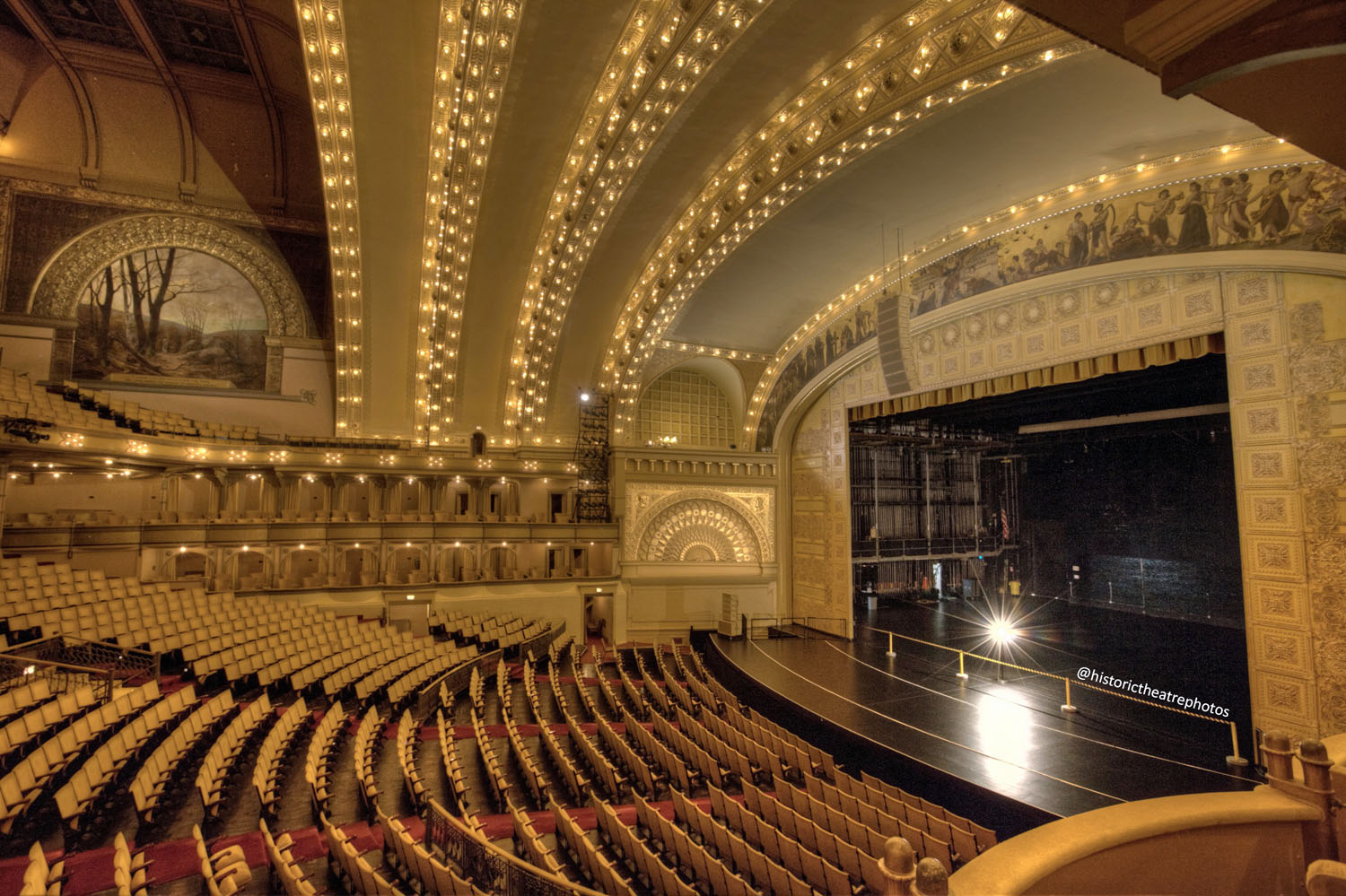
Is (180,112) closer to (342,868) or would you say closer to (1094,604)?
(342,868)

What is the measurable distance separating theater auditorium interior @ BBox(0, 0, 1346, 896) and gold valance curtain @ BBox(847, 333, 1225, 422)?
0.41 feet

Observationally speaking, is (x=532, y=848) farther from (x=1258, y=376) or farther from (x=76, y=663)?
(x=1258, y=376)

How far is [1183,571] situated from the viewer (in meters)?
17.1

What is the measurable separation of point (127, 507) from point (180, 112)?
35.8ft

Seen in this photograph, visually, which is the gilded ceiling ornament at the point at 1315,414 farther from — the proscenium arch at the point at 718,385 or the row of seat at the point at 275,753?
the row of seat at the point at 275,753

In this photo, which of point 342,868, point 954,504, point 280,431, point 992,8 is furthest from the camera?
point 954,504

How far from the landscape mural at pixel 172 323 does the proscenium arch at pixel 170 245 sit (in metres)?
0.19

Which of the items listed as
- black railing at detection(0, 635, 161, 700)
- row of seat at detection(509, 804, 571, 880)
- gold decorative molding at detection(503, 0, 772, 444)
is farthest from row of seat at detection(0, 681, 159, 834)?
gold decorative molding at detection(503, 0, 772, 444)

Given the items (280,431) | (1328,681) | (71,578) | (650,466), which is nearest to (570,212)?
(650,466)

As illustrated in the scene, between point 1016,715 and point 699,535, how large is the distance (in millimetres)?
11030

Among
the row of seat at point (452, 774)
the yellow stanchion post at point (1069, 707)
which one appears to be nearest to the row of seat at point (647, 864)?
the row of seat at point (452, 774)

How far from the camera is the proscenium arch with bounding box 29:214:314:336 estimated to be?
A: 17094 mm

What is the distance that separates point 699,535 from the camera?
20906 mm

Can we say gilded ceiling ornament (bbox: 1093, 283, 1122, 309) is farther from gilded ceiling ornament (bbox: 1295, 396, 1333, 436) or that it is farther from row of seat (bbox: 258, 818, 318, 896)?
row of seat (bbox: 258, 818, 318, 896)
